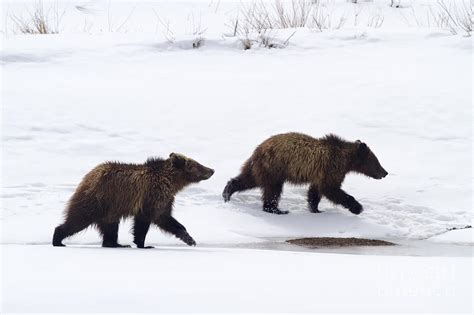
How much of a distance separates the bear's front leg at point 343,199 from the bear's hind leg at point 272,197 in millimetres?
587

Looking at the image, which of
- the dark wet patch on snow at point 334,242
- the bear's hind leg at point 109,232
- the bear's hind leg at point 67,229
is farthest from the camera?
the dark wet patch on snow at point 334,242

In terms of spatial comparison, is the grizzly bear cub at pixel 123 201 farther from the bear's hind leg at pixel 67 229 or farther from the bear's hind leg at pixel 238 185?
the bear's hind leg at pixel 238 185

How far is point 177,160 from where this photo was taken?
8.44 meters

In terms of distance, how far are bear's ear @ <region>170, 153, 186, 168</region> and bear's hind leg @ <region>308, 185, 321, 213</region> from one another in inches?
90.8

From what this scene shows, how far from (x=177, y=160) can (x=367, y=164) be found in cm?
309

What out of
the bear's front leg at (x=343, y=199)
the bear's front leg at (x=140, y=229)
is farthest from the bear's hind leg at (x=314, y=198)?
the bear's front leg at (x=140, y=229)

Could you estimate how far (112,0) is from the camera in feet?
66.3

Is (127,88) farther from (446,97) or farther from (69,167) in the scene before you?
(446,97)

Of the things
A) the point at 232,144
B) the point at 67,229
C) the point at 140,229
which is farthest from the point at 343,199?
the point at 67,229

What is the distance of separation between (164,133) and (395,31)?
608 centimetres

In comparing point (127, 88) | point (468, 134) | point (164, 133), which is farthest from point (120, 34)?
point (468, 134)

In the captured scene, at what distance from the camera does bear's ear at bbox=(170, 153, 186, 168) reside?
8398 millimetres

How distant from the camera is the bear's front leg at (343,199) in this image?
9.85 meters

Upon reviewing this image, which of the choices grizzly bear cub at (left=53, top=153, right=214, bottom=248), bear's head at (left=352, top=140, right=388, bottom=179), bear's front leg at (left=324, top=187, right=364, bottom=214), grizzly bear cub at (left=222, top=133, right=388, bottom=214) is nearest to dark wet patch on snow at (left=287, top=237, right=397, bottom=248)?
bear's front leg at (left=324, top=187, right=364, bottom=214)
